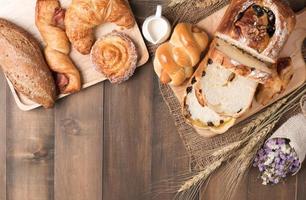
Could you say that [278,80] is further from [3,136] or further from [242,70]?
[3,136]

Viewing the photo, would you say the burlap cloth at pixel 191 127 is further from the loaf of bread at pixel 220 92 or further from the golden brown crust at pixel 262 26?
the golden brown crust at pixel 262 26

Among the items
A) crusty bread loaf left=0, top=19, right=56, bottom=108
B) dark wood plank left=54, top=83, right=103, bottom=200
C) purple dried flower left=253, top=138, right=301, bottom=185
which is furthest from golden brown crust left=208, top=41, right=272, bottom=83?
crusty bread loaf left=0, top=19, right=56, bottom=108

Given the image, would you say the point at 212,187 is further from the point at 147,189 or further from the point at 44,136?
the point at 44,136

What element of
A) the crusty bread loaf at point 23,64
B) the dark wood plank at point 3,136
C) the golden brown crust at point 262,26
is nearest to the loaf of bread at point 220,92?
the golden brown crust at point 262,26

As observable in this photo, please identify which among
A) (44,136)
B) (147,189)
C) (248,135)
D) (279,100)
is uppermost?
(279,100)

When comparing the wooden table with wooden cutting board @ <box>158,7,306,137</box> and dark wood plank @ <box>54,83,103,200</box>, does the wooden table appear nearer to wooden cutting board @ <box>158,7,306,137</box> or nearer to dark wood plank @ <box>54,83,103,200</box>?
dark wood plank @ <box>54,83,103,200</box>

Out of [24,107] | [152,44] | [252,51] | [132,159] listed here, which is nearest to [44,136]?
[24,107]

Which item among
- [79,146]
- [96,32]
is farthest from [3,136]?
[96,32]
